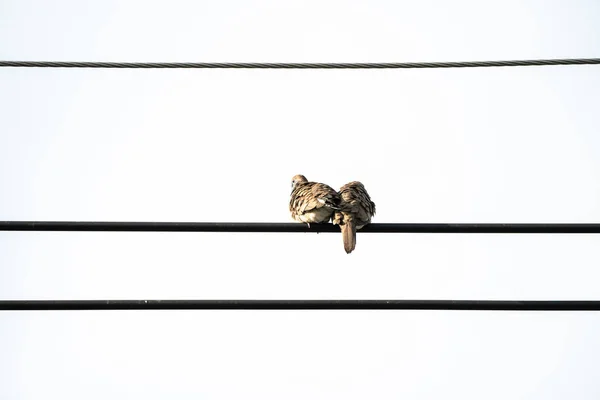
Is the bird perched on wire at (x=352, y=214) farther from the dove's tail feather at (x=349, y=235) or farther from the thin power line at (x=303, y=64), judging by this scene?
the thin power line at (x=303, y=64)

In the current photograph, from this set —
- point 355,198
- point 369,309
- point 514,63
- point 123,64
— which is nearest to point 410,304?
point 369,309

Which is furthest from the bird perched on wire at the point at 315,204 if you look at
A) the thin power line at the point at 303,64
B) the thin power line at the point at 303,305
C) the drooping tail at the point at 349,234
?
the thin power line at the point at 303,305

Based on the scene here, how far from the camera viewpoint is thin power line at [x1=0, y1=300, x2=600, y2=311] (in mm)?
6648

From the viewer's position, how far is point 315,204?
32.9ft

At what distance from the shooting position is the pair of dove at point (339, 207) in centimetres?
958

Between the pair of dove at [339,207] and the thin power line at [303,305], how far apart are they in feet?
8.40

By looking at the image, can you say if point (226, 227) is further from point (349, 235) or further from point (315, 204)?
point (315, 204)

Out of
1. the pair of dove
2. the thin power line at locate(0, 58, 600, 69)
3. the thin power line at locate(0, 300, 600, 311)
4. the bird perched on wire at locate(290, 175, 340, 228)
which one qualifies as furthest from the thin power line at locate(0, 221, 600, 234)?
the bird perched on wire at locate(290, 175, 340, 228)

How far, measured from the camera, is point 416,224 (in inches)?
274

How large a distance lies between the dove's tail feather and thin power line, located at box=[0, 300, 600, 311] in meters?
2.49

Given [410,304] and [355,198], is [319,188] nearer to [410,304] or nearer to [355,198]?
[355,198]

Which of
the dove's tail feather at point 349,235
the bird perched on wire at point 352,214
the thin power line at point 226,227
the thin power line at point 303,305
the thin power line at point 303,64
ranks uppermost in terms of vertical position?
the thin power line at point 303,64

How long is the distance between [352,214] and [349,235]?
0.95 feet

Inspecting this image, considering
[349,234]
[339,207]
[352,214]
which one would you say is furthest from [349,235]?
[339,207]
